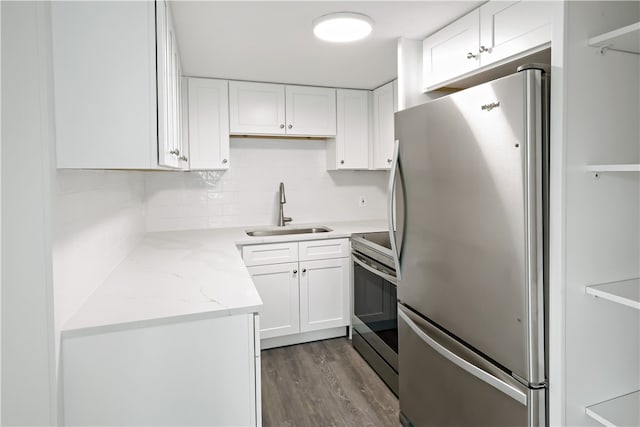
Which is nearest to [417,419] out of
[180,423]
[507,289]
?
[507,289]

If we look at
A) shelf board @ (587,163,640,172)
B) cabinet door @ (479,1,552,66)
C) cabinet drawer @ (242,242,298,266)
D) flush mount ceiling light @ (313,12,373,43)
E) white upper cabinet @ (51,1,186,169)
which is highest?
flush mount ceiling light @ (313,12,373,43)

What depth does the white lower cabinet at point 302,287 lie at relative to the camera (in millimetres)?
2930

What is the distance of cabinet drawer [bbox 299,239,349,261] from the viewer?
3.01 metres

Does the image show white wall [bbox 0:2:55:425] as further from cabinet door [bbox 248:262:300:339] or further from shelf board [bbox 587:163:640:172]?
cabinet door [bbox 248:262:300:339]

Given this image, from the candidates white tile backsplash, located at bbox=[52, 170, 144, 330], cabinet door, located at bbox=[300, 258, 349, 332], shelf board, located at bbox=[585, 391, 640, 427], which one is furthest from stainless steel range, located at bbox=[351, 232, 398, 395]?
white tile backsplash, located at bbox=[52, 170, 144, 330]

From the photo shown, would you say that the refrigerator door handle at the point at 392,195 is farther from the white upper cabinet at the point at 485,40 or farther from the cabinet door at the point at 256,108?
the cabinet door at the point at 256,108

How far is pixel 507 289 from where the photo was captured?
4.46 ft

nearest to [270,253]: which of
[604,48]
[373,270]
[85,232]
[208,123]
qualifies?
[373,270]

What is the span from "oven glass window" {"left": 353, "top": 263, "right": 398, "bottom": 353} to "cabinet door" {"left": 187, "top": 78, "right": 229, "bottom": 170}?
1.40 metres

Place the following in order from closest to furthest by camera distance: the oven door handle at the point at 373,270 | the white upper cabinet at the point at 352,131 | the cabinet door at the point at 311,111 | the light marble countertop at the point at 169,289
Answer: the light marble countertop at the point at 169,289, the oven door handle at the point at 373,270, the cabinet door at the point at 311,111, the white upper cabinet at the point at 352,131

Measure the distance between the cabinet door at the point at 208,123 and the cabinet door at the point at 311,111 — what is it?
20.7 inches

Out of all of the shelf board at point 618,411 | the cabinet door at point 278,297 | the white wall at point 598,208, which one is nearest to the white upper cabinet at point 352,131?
the cabinet door at point 278,297

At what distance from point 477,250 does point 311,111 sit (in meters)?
2.21

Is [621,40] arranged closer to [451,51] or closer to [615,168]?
[615,168]
